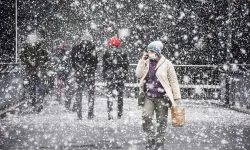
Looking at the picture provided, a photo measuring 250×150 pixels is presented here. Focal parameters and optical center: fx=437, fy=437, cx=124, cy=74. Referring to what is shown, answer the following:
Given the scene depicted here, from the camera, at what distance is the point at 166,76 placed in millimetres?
7184

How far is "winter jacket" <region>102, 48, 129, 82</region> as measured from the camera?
1115 centimetres

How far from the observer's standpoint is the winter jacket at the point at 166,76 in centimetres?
713

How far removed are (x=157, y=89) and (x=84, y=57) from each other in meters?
4.38

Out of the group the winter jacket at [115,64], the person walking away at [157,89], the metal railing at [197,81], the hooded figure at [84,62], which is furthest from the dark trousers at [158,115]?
the metal railing at [197,81]

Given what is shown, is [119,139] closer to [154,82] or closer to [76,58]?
[154,82]

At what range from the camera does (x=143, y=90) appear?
743cm

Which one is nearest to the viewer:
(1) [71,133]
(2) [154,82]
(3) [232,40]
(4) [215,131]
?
(2) [154,82]

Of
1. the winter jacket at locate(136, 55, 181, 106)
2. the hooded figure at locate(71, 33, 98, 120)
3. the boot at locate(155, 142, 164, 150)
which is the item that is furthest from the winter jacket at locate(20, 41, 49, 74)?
the boot at locate(155, 142, 164, 150)

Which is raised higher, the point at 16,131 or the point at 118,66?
the point at 118,66

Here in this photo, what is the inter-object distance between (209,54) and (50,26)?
7.24m

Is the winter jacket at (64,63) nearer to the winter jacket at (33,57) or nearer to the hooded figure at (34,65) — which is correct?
the hooded figure at (34,65)

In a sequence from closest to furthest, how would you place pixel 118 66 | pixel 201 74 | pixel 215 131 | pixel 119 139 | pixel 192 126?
1. pixel 119 139
2. pixel 215 131
3. pixel 192 126
4. pixel 118 66
5. pixel 201 74

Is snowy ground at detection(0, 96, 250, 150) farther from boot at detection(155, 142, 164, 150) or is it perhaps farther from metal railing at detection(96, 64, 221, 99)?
metal railing at detection(96, 64, 221, 99)

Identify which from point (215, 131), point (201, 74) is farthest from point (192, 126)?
point (201, 74)
